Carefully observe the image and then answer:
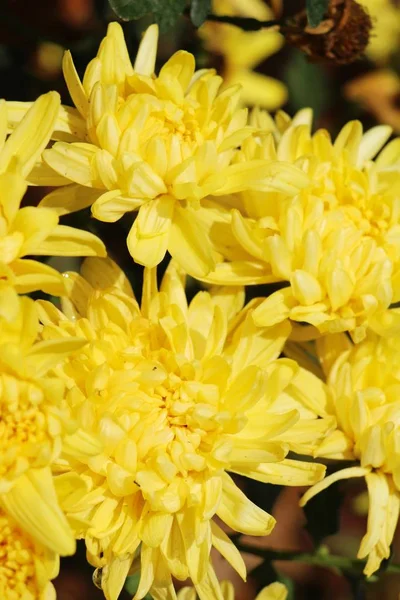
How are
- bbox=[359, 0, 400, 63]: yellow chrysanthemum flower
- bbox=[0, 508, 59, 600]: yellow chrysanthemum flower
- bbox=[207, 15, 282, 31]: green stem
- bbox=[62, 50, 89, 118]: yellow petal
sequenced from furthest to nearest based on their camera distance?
bbox=[359, 0, 400, 63]: yellow chrysanthemum flower
bbox=[207, 15, 282, 31]: green stem
bbox=[62, 50, 89, 118]: yellow petal
bbox=[0, 508, 59, 600]: yellow chrysanthemum flower

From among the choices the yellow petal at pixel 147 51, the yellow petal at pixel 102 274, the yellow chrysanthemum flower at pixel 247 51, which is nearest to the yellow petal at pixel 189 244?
the yellow petal at pixel 102 274

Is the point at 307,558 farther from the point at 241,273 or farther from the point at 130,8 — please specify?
the point at 130,8

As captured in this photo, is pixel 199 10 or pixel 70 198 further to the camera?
pixel 199 10

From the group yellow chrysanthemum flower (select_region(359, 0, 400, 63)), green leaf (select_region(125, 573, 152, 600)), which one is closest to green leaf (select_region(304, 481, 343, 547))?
green leaf (select_region(125, 573, 152, 600))

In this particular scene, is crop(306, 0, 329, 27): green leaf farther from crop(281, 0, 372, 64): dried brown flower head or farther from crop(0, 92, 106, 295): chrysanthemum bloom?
crop(0, 92, 106, 295): chrysanthemum bloom

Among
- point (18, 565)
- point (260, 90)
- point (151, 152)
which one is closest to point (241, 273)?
point (151, 152)
